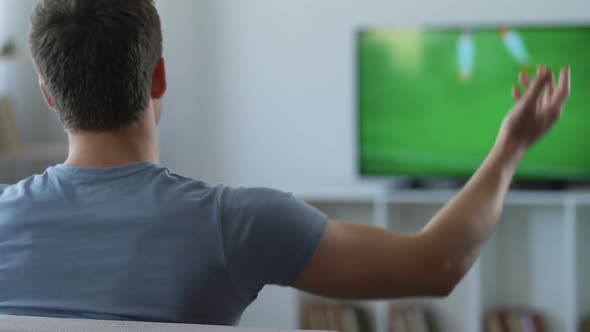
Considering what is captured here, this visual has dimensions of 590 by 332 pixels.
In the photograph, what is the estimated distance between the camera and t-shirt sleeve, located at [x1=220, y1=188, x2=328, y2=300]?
105 cm

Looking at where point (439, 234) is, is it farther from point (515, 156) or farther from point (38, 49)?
point (38, 49)

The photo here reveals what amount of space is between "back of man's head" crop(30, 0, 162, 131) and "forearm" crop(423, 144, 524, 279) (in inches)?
17.6

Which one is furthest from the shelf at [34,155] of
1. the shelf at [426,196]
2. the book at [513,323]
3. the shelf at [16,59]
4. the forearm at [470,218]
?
the forearm at [470,218]

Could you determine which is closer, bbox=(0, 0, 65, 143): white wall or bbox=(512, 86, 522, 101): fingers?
bbox=(512, 86, 522, 101): fingers

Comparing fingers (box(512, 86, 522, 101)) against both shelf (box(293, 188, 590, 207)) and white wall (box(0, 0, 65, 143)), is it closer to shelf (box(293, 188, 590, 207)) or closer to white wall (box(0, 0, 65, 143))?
shelf (box(293, 188, 590, 207))

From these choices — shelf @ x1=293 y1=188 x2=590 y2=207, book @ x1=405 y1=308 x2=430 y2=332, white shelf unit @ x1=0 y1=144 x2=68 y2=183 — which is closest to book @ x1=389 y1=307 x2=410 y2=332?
book @ x1=405 y1=308 x2=430 y2=332

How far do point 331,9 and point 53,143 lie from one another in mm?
1521

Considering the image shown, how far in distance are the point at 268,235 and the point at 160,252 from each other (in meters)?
0.13

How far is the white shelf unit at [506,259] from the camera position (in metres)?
3.92

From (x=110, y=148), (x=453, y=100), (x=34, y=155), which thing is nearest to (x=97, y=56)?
(x=110, y=148)

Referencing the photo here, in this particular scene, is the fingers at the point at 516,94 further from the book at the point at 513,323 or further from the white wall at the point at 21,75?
the white wall at the point at 21,75

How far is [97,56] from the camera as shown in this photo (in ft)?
3.86

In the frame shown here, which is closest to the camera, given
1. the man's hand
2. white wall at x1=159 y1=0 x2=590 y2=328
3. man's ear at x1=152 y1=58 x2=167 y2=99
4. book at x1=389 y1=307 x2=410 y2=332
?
the man's hand

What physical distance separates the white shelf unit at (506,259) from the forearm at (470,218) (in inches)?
Result: 109
